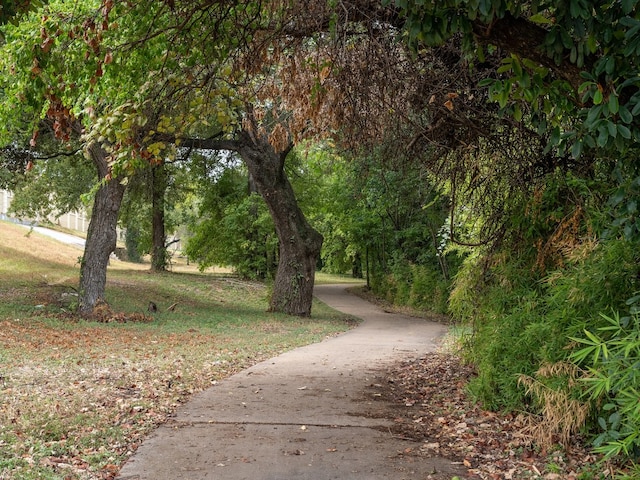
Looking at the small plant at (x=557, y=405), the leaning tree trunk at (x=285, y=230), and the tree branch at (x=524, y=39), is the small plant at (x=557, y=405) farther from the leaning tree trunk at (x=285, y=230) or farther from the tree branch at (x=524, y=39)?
the leaning tree trunk at (x=285, y=230)

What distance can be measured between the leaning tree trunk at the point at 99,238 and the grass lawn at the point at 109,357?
27.7 inches

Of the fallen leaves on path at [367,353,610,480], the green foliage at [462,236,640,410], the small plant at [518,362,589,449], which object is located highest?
the green foliage at [462,236,640,410]

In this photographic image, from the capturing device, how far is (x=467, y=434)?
606 centimetres

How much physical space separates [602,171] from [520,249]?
124 centimetres

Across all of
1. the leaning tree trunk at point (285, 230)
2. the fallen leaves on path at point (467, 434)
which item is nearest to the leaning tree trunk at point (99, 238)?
the leaning tree trunk at point (285, 230)

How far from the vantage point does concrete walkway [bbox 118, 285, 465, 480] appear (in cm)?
491

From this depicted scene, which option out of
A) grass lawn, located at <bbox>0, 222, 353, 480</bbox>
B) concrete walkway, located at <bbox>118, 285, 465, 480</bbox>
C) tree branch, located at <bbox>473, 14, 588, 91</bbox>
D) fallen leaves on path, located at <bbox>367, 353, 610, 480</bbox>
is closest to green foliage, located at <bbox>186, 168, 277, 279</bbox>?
grass lawn, located at <bbox>0, 222, 353, 480</bbox>

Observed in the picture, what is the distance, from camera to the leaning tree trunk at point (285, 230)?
18312mm

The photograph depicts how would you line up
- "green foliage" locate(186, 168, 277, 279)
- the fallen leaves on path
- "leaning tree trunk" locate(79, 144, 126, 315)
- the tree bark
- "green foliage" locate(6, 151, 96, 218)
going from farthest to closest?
"green foliage" locate(186, 168, 277, 279) → "green foliage" locate(6, 151, 96, 218) → the tree bark → "leaning tree trunk" locate(79, 144, 126, 315) → the fallen leaves on path

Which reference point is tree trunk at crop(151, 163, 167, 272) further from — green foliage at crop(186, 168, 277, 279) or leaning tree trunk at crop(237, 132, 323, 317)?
leaning tree trunk at crop(237, 132, 323, 317)

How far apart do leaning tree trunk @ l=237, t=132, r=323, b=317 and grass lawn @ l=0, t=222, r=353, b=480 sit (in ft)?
2.77

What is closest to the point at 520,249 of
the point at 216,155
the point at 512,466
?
the point at 512,466

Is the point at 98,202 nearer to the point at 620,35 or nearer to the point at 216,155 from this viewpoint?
the point at 216,155

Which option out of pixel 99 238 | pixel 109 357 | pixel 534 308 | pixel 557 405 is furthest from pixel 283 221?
pixel 557 405
